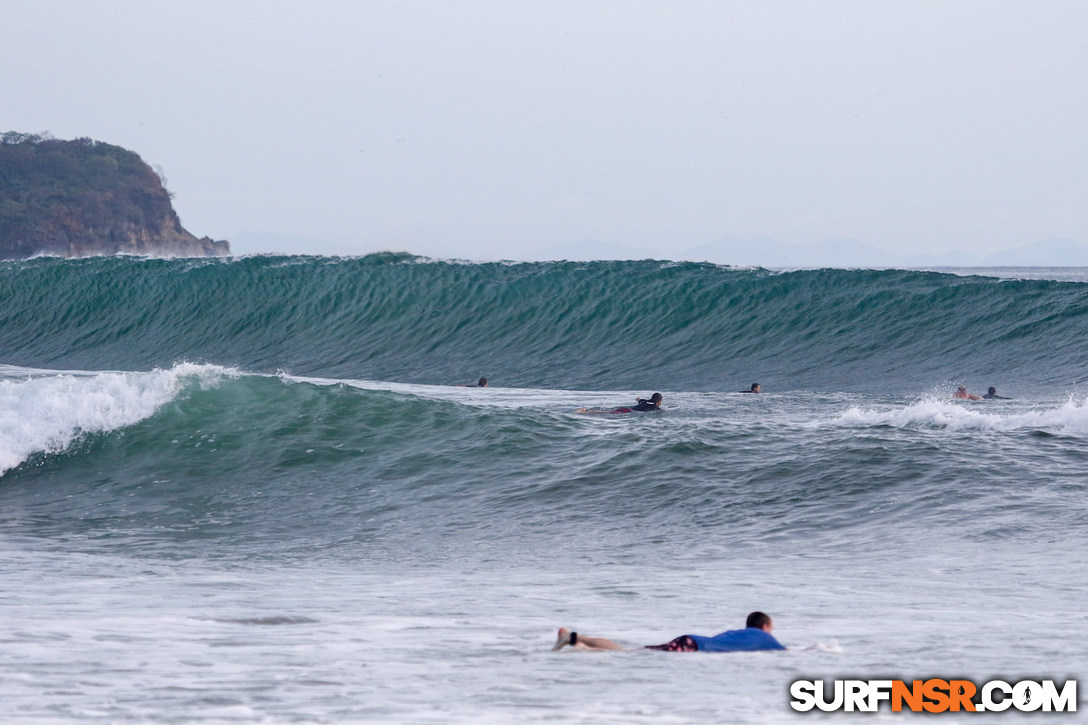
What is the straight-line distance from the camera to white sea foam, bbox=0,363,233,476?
14.6m

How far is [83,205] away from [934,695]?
107 meters

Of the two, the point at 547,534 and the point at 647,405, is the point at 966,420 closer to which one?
the point at 647,405

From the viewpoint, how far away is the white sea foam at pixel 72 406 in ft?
48.0

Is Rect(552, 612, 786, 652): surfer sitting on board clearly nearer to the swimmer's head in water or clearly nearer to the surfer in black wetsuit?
the swimmer's head in water

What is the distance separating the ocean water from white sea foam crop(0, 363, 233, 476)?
0.04 metres

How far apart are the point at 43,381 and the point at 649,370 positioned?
13465 millimetres

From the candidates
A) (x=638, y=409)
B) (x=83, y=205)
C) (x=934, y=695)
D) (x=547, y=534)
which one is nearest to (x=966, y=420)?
(x=638, y=409)

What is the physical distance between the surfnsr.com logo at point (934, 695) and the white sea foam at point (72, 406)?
459 inches

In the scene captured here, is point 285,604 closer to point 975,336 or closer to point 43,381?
point 43,381

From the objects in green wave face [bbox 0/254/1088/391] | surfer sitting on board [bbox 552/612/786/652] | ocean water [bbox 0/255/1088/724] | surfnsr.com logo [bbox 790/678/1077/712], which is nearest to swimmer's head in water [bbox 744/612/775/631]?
surfer sitting on board [bbox 552/612/786/652]

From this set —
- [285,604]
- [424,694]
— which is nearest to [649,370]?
[285,604]

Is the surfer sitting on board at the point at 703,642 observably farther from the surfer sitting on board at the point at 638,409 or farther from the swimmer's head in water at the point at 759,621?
the surfer sitting on board at the point at 638,409

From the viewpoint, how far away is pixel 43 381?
16.5 meters

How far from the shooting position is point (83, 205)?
102 metres
